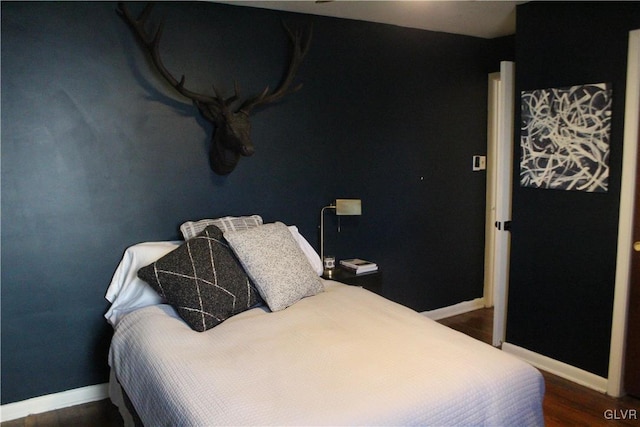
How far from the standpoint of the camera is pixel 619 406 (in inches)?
112

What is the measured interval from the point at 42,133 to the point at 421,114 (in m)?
2.73

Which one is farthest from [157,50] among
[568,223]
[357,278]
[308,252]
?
[568,223]

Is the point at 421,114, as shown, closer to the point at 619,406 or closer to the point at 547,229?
the point at 547,229

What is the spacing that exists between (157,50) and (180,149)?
587 millimetres

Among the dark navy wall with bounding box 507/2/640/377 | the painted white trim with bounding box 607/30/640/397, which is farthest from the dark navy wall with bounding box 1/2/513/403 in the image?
the painted white trim with bounding box 607/30/640/397

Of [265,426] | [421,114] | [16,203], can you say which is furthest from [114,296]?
[421,114]

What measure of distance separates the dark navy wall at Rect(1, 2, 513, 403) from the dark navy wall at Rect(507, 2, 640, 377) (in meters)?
0.89

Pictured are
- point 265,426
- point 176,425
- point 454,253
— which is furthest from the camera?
point 454,253

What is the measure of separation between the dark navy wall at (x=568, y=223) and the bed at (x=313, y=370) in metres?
1.30

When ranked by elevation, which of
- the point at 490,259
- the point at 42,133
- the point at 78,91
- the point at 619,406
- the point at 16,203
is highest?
the point at 78,91

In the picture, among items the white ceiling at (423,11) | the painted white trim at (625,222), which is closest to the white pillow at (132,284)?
the white ceiling at (423,11)

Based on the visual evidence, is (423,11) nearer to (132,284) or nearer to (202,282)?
(202,282)

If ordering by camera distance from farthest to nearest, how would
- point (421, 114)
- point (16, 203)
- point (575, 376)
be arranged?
point (421, 114) → point (575, 376) → point (16, 203)

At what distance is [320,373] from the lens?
188 cm
